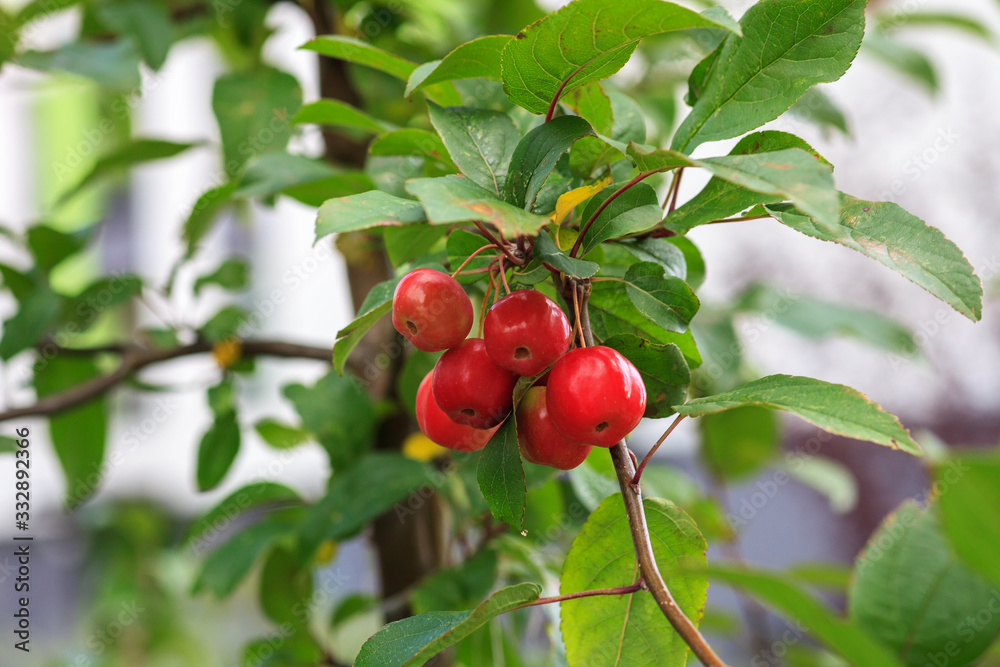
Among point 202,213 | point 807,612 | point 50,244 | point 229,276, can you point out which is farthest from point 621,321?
point 50,244

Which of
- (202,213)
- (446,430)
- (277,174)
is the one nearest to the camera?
(446,430)

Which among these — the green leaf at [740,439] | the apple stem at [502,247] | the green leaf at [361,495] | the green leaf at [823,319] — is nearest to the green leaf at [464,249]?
the apple stem at [502,247]

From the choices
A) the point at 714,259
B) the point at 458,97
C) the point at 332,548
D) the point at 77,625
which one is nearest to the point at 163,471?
the point at 77,625

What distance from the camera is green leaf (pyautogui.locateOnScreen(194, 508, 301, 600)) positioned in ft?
1.98

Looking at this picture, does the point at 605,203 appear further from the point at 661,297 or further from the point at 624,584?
the point at 624,584

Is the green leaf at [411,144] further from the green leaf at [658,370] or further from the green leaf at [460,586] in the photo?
the green leaf at [460,586]

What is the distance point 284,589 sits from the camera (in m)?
0.69

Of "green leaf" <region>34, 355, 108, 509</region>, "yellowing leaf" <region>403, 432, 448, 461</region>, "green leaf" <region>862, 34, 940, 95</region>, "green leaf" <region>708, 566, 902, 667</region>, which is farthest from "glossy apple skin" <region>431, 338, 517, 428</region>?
"green leaf" <region>862, 34, 940, 95</region>

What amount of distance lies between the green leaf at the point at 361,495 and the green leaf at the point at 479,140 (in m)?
0.31

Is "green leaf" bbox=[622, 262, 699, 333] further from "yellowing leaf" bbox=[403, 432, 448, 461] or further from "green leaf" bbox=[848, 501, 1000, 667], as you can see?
"yellowing leaf" bbox=[403, 432, 448, 461]

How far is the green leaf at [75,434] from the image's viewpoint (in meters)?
0.76

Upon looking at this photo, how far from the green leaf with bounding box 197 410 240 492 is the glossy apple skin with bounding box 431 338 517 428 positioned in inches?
18.1

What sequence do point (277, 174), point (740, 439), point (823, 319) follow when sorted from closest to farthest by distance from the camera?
point (277, 174) → point (823, 319) → point (740, 439)

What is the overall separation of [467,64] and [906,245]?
191mm
